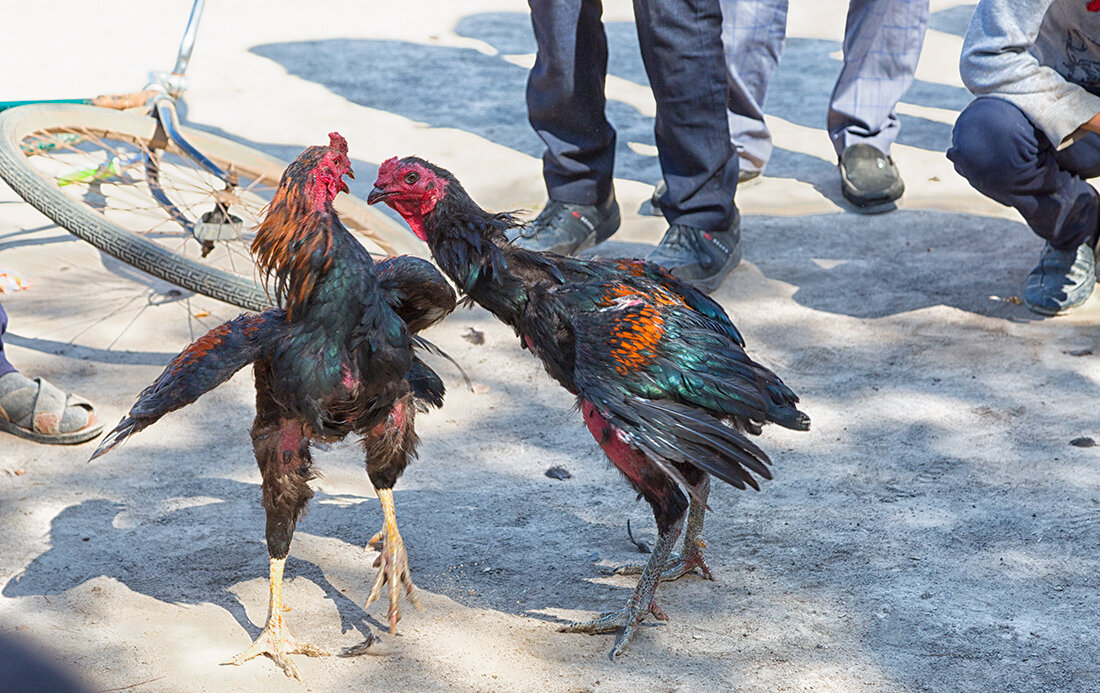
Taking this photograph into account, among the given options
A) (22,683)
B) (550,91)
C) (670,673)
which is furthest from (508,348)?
(22,683)

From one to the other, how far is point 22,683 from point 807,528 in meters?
2.51

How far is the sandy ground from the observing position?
2.81 meters

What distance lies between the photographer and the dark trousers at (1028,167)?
14.2 feet

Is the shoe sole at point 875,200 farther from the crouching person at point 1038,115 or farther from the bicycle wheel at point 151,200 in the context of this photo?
the bicycle wheel at point 151,200

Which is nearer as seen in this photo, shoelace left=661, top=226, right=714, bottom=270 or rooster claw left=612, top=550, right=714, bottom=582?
rooster claw left=612, top=550, right=714, bottom=582

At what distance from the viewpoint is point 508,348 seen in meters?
4.56

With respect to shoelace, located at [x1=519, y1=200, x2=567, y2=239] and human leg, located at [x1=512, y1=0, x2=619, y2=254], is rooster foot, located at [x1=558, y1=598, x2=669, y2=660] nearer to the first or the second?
human leg, located at [x1=512, y1=0, x2=619, y2=254]

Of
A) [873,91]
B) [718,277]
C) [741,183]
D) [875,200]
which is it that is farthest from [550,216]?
[873,91]

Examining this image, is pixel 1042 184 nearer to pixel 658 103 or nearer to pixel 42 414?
pixel 658 103

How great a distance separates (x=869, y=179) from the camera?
565 cm

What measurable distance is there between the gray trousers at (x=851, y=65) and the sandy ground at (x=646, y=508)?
0.32 m

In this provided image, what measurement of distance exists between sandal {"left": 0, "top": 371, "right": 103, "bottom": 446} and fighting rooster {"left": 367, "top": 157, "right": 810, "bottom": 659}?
62.9 inches

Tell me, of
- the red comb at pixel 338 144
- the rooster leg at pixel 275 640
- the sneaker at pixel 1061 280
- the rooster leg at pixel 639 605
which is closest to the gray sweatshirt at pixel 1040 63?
the sneaker at pixel 1061 280

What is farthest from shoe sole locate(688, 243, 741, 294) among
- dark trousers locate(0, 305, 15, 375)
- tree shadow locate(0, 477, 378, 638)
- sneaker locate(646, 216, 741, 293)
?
dark trousers locate(0, 305, 15, 375)
